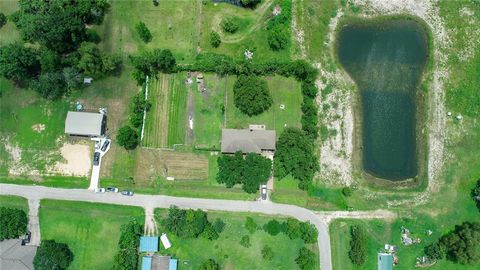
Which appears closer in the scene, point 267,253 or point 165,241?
point 267,253

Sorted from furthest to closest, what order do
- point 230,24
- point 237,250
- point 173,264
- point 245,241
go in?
point 230,24 < point 237,250 < point 245,241 < point 173,264

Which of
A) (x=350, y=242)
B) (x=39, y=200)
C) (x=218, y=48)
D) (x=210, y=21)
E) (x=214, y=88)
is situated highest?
(x=210, y=21)

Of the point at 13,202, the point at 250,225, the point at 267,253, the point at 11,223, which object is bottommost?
the point at 267,253

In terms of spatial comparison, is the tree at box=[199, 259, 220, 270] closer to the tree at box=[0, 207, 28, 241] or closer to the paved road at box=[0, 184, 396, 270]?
the paved road at box=[0, 184, 396, 270]

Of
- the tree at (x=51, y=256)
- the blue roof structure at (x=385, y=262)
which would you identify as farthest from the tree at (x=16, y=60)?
the blue roof structure at (x=385, y=262)

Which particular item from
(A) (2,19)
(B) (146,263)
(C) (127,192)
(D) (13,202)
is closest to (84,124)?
(C) (127,192)

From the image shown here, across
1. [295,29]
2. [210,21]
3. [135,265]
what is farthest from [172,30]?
[135,265]

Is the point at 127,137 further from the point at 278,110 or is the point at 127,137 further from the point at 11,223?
the point at 278,110

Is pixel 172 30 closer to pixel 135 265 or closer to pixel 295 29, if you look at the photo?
pixel 295 29
